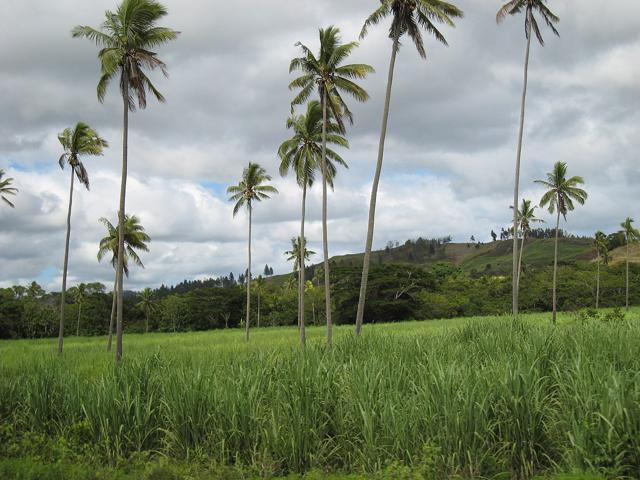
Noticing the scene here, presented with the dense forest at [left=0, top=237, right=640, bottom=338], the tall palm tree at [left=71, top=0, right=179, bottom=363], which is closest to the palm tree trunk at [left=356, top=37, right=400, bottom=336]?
the tall palm tree at [left=71, top=0, right=179, bottom=363]

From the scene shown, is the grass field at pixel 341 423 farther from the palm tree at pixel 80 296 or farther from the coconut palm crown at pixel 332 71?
the palm tree at pixel 80 296

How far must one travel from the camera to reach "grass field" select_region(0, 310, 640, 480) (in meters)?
6.46

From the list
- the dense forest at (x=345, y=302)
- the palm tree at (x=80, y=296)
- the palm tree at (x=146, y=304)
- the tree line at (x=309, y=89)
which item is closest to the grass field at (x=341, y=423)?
the tree line at (x=309, y=89)

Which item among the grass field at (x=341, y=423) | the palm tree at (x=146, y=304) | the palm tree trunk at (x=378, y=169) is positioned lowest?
the grass field at (x=341, y=423)

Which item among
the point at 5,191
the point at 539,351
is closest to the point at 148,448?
the point at 539,351

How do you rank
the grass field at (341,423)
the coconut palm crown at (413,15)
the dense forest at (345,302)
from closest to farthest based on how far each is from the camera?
the grass field at (341,423) < the coconut palm crown at (413,15) < the dense forest at (345,302)

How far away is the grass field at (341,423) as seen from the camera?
646 centimetres

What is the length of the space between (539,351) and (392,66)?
17.4 m

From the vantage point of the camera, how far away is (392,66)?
23750mm

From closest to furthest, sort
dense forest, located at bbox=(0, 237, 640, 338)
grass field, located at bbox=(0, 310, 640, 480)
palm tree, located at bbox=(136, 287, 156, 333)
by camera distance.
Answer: grass field, located at bbox=(0, 310, 640, 480)
dense forest, located at bbox=(0, 237, 640, 338)
palm tree, located at bbox=(136, 287, 156, 333)

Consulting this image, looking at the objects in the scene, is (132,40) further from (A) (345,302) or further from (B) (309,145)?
(A) (345,302)

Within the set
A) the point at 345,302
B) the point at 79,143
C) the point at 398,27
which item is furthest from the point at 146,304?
the point at 398,27

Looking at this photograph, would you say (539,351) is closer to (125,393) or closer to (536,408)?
(536,408)

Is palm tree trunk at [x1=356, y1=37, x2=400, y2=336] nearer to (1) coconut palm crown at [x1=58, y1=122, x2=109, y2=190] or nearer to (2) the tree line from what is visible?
(2) the tree line
